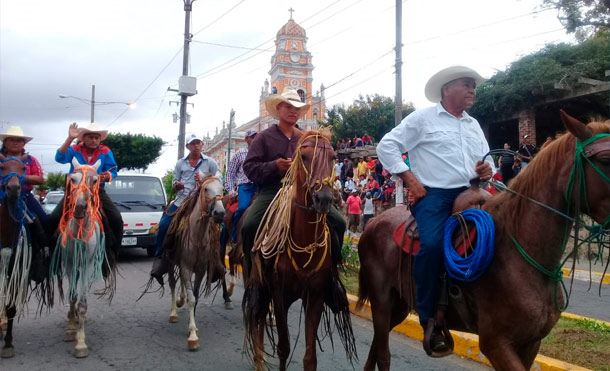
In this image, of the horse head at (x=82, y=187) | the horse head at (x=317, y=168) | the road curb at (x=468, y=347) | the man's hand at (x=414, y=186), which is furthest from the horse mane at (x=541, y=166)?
the horse head at (x=82, y=187)

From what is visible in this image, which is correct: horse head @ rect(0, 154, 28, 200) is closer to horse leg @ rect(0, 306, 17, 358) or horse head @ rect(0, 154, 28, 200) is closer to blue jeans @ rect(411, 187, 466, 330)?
horse leg @ rect(0, 306, 17, 358)

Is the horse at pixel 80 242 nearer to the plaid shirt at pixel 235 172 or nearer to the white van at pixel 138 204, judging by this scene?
the plaid shirt at pixel 235 172

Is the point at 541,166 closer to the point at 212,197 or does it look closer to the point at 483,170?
the point at 483,170

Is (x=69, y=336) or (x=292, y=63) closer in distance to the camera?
(x=69, y=336)

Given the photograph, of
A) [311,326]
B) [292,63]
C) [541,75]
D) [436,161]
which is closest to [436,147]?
[436,161]

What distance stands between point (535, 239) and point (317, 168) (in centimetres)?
161

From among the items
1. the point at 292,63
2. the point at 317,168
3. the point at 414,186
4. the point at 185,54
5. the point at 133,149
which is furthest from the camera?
the point at 292,63

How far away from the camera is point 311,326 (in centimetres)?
411

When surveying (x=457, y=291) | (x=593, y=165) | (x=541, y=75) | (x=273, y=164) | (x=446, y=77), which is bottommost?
(x=457, y=291)

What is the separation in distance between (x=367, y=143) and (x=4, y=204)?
A: 19.9 meters

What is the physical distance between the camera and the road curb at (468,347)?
4.59m

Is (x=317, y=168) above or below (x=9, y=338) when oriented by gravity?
above

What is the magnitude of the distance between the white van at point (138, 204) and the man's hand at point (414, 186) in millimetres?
9175

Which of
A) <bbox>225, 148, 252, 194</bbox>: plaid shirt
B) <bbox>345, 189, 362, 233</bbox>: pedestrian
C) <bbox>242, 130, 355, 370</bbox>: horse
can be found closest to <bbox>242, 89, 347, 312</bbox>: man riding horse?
<bbox>242, 130, 355, 370</bbox>: horse
